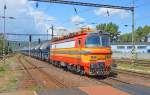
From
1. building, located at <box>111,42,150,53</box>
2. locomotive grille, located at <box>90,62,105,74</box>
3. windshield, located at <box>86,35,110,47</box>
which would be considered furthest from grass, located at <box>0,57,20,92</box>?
building, located at <box>111,42,150,53</box>

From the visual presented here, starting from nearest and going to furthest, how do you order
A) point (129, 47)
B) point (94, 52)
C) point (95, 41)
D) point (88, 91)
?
point (88, 91) < point (94, 52) < point (95, 41) < point (129, 47)

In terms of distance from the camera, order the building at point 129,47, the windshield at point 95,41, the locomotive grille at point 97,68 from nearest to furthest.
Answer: the locomotive grille at point 97,68, the windshield at point 95,41, the building at point 129,47

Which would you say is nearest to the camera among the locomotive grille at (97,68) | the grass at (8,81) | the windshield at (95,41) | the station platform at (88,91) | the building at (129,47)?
the station platform at (88,91)

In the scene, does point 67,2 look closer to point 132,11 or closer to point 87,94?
point 132,11

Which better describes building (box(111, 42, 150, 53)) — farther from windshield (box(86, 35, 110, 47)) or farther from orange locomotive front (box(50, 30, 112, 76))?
windshield (box(86, 35, 110, 47))

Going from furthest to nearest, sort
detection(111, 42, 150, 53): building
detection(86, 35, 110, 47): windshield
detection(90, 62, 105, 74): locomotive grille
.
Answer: detection(111, 42, 150, 53): building < detection(86, 35, 110, 47): windshield < detection(90, 62, 105, 74): locomotive grille

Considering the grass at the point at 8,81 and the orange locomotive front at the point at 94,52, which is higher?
the orange locomotive front at the point at 94,52

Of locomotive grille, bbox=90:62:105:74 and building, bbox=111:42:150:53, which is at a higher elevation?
building, bbox=111:42:150:53

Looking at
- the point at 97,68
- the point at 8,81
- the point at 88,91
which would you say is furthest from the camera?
the point at 97,68

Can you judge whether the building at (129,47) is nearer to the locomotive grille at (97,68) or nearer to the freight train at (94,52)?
the freight train at (94,52)

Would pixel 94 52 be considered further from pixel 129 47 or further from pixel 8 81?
pixel 129 47

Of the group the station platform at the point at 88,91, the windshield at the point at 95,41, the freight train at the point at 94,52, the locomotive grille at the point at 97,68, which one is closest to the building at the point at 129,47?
the freight train at the point at 94,52

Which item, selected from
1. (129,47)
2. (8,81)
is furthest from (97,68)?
(129,47)

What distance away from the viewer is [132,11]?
1610 inches
